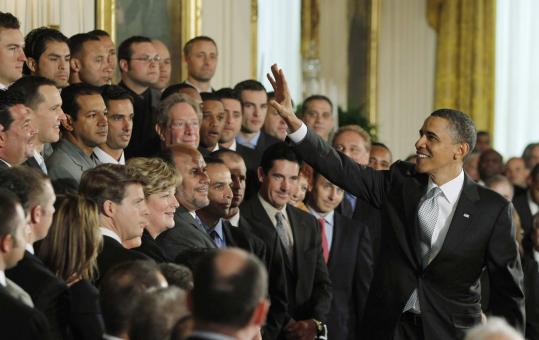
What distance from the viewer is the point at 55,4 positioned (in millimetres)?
9750

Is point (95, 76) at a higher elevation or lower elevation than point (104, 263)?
higher

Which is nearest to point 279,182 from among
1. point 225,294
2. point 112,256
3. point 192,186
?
Result: point 192,186

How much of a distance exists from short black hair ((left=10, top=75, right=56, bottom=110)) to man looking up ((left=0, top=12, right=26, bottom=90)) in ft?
1.48

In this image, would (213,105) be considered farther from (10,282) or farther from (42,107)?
(10,282)

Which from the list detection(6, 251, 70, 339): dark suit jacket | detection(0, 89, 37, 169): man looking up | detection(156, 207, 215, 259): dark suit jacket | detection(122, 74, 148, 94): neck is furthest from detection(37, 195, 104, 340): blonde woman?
detection(122, 74, 148, 94): neck

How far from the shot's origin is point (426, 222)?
6312 mm

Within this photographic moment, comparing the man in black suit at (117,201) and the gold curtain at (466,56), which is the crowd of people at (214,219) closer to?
the man in black suit at (117,201)

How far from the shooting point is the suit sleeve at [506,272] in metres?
6.28

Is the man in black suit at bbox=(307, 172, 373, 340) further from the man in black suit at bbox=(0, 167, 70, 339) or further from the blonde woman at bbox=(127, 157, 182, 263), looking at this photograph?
the man in black suit at bbox=(0, 167, 70, 339)

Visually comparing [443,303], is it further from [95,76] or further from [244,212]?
[95,76]

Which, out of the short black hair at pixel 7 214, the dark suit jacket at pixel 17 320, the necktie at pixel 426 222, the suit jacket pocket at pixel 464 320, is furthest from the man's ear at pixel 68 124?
the dark suit jacket at pixel 17 320

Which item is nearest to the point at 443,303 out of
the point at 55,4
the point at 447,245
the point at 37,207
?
the point at 447,245

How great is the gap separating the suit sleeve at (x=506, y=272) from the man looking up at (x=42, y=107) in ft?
7.90

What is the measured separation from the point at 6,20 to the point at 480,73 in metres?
10.6
